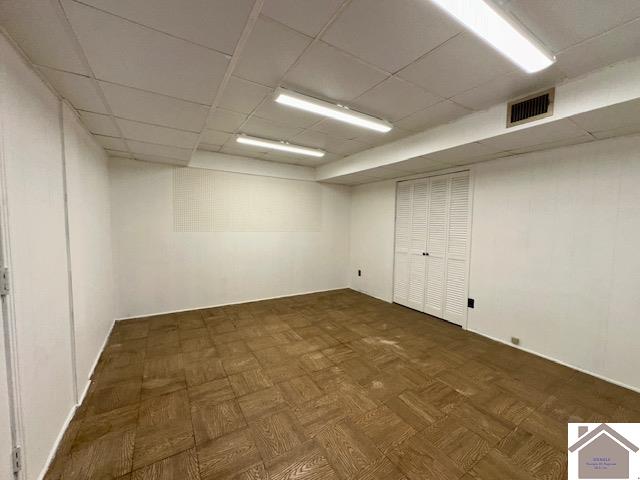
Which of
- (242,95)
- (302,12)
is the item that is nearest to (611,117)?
(302,12)

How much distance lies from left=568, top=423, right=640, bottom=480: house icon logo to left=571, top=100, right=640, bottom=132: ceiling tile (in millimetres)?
2439

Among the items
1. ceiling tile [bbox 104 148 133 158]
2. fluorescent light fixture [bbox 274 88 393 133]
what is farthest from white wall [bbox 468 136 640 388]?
ceiling tile [bbox 104 148 133 158]

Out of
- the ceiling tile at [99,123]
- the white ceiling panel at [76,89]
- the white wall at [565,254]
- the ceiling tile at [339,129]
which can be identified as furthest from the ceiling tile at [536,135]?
the ceiling tile at [99,123]

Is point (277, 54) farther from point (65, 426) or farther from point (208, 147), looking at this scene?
point (65, 426)

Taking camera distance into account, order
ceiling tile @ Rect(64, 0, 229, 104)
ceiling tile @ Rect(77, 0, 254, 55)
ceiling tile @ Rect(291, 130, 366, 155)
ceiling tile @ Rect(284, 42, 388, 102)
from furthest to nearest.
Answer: ceiling tile @ Rect(291, 130, 366, 155), ceiling tile @ Rect(284, 42, 388, 102), ceiling tile @ Rect(64, 0, 229, 104), ceiling tile @ Rect(77, 0, 254, 55)

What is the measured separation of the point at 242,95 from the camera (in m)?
2.43

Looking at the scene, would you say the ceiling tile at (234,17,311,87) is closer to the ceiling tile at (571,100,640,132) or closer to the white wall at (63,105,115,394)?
the white wall at (63,105,115,394)

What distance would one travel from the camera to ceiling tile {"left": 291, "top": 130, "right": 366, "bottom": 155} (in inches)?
138

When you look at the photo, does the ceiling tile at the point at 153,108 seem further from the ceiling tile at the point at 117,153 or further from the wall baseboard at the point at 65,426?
the wall baseboard at the point at 65,426

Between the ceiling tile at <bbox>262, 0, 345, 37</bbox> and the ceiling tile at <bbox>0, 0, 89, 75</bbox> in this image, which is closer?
the ceiling tile at <bbox>0, 0, 89, 75</bbox>

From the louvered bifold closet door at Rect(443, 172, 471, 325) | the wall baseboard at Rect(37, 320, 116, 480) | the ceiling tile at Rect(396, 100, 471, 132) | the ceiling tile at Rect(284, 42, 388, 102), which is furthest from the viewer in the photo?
the louvered bifold closet door at Rect(443, 172, 471, 325)

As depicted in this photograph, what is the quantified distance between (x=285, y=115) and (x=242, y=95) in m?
0.57

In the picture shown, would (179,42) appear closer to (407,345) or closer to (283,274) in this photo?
(407,345)

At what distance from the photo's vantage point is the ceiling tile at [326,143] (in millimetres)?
3495
